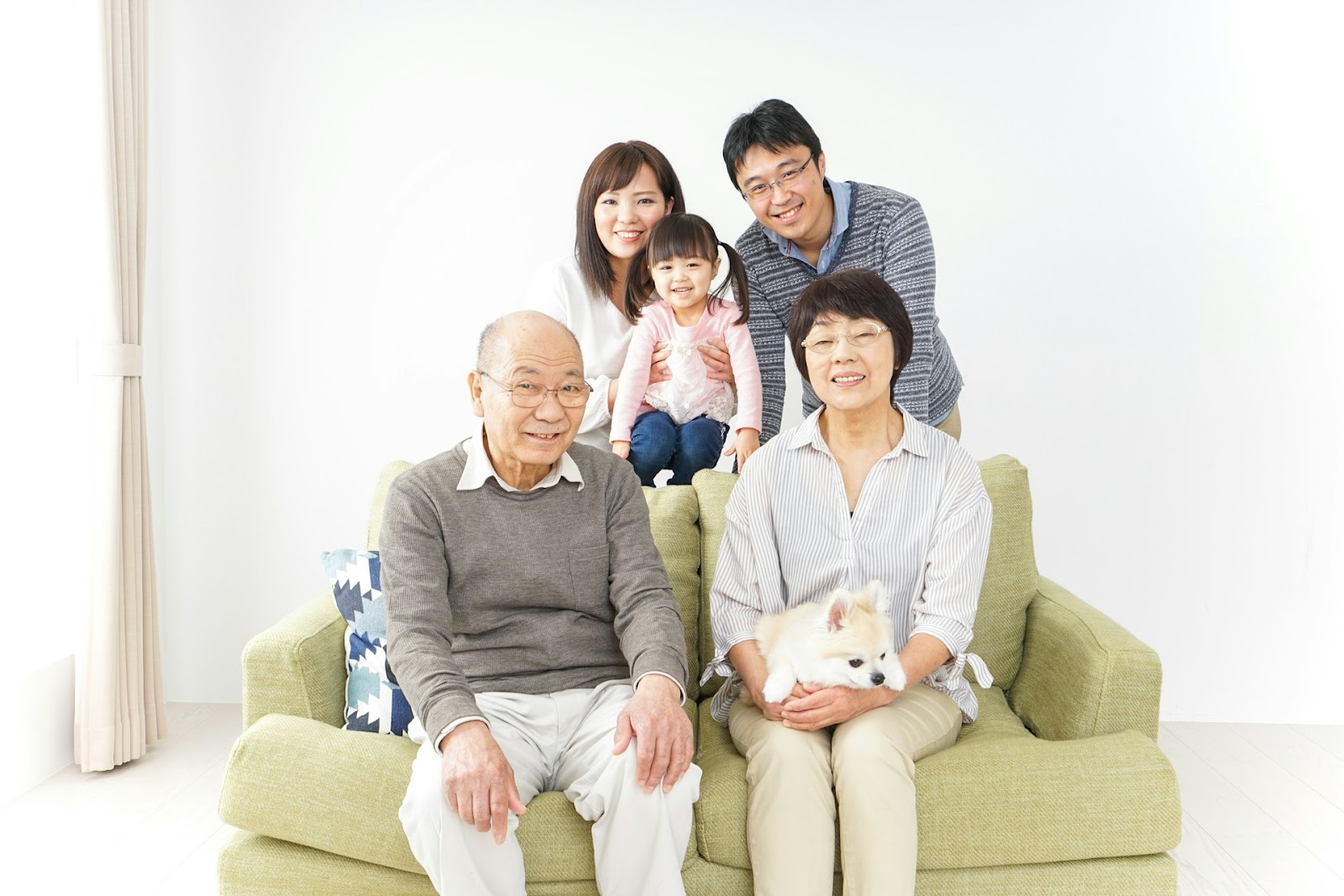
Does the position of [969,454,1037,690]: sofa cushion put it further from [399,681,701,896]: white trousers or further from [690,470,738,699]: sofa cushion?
[399,681,701,896]: white trousers

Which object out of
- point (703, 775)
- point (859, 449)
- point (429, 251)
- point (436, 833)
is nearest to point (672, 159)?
point (429, 251)

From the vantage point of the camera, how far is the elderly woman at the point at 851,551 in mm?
1854

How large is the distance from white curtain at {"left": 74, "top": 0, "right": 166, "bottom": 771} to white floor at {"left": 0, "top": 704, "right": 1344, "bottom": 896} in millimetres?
148

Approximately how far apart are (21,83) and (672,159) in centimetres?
193

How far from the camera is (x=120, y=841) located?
2537 millimetres

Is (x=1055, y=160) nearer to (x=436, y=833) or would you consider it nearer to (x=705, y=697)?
(x=705, y=697)

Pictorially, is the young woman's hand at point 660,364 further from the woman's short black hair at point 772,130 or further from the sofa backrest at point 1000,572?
the woman's short black hair at point 772,130

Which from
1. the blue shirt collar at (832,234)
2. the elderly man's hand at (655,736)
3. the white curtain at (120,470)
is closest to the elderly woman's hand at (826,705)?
the elderly man's hand at (655,736)

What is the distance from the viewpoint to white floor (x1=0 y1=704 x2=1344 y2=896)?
2373 millimetres

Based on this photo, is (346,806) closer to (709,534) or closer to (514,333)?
(514,333)

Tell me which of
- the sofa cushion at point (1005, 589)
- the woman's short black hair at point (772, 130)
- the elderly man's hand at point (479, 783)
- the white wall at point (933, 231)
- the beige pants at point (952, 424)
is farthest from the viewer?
the white wall at point (933, 231)

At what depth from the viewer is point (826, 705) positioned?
1859mm

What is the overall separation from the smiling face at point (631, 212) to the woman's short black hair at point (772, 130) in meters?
0.24

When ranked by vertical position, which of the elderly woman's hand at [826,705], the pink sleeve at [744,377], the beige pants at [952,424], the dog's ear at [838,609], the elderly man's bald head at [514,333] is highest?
the elderly man's bald head at [514,333]
